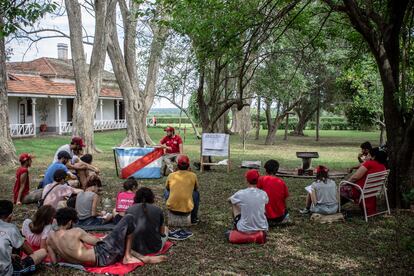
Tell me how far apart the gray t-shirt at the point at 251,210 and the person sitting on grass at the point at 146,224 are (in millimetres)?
1188

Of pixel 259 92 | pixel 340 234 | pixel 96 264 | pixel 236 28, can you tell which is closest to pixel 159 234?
pixel 96 264

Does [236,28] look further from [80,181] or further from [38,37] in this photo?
[38,37]

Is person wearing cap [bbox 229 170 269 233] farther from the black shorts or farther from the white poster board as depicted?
the white poster board

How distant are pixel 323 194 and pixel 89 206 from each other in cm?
386

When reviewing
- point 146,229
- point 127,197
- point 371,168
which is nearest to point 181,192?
point 127,197

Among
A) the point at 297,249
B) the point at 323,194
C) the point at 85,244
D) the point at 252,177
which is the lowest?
the point at 297,249

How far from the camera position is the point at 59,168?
7.84 m

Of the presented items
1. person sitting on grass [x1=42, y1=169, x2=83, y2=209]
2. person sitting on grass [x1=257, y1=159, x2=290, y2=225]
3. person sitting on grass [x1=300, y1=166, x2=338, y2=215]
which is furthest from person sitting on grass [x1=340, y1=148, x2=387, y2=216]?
person sitting on grass [x1=42, y1=169, x2=83, y2=209]

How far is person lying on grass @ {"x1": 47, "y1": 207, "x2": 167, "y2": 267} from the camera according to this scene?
5039 mm

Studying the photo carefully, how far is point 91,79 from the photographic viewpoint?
19.0 meters

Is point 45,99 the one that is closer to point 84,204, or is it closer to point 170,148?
point 170,148

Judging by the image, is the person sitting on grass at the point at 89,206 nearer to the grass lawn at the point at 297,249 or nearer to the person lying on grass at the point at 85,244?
the grass lawn at the point at 297,249

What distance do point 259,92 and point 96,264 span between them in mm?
18773

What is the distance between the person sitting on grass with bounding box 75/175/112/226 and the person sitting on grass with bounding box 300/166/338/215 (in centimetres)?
346
